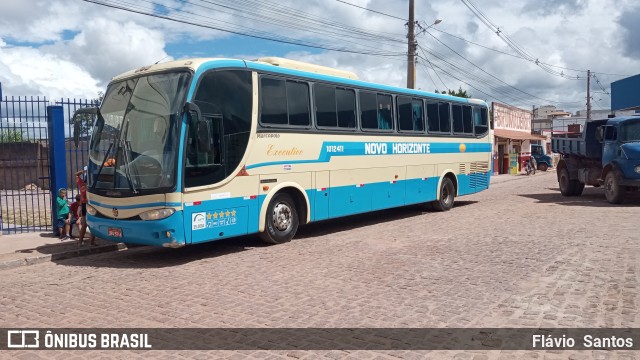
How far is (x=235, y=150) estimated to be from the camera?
9305 mm

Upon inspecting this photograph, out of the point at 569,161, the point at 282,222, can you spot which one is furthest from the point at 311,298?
the point at 569,161

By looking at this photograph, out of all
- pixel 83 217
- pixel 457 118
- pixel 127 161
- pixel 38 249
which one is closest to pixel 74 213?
pixel 83 217

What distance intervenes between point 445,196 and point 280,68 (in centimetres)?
767

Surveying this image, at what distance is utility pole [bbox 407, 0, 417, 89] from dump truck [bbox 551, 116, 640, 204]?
20.8ft

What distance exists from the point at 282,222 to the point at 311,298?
4191 mm

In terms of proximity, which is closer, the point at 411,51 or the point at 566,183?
the point at 566,183

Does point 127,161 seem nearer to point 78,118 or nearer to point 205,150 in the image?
point 205,150

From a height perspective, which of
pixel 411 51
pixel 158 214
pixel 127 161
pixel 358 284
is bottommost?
pixel 358 284

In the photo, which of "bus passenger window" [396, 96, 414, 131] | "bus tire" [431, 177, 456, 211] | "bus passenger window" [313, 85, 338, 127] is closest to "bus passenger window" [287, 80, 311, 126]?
"bus passenger window" [313, 85, 338, 127]

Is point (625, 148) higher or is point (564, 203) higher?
point (625, 148)

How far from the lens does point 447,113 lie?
15680 millimetres

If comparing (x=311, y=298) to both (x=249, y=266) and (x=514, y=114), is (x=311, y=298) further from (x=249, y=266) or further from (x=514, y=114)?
(x=514, y=114)

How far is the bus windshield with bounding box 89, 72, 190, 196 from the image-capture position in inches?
330

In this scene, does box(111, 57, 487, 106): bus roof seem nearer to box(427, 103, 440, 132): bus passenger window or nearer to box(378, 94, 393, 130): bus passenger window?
box(378, 94, 393, 130): bus passenger window
